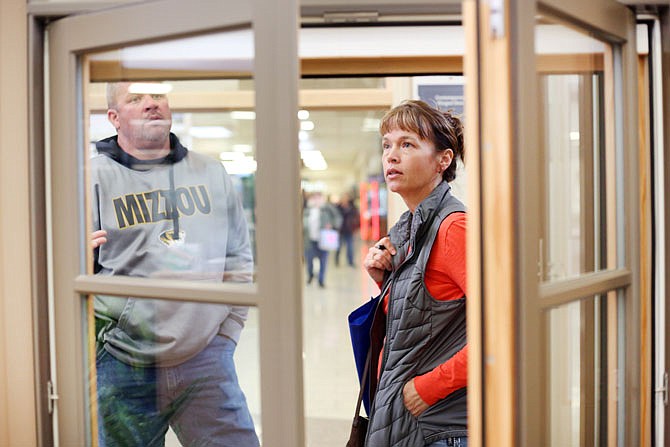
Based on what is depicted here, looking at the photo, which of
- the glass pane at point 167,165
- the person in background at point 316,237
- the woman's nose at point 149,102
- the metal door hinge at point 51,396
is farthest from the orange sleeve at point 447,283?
the person in background at point 316,237

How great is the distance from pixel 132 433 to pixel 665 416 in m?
1.47

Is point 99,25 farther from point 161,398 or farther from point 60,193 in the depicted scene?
point 161,398

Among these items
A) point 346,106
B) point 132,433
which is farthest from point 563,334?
point 346,106

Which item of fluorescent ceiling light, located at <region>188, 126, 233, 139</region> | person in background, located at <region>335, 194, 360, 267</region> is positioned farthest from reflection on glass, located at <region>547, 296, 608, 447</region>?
person in background, located at <region>335, 194, 360, 267</region>

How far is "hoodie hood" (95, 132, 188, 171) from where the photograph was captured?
1644 millimetres

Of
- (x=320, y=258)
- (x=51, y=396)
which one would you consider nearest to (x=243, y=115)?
(x=51, y=396)

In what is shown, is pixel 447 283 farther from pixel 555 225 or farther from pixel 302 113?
pixel 302 113

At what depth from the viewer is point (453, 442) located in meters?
1.88

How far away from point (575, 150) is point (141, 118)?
1133mm

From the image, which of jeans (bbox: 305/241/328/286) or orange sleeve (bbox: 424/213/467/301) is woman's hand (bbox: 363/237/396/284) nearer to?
orange sleeve (bbox: 424/213/467/301)

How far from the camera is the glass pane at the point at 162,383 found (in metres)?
1.69

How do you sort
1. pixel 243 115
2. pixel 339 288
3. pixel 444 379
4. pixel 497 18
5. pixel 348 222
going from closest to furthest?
pixel 497 18, pixel 243 115, pixel 444 379, pixel 339 288, pixel 348 222

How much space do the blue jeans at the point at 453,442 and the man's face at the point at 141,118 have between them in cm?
117

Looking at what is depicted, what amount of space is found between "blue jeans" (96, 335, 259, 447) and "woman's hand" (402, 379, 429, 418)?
0.46 meters
